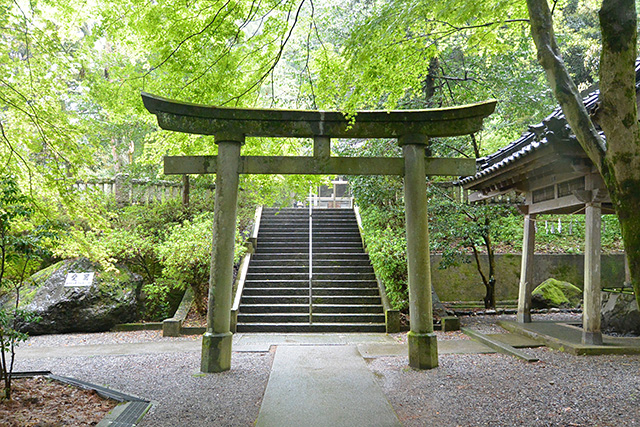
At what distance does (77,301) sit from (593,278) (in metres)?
9.82

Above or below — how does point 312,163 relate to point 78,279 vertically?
above

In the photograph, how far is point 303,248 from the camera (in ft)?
36.6

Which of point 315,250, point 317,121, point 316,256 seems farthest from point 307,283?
point 317,121

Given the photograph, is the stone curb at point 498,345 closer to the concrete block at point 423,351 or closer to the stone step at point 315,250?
the concrete block at point 423,351

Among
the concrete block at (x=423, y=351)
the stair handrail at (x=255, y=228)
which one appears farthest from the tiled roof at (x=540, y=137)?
the stair handrail at (x=255, y=228)

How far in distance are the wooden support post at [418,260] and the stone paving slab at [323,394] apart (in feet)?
2.70

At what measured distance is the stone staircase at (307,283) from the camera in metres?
8.34

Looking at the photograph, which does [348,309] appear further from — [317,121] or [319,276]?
[317,121]

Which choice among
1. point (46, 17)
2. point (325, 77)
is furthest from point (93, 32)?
point (325, 77)

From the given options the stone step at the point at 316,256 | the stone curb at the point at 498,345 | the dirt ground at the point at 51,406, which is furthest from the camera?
the stone step at the point at 316,256

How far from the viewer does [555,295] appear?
1030cm

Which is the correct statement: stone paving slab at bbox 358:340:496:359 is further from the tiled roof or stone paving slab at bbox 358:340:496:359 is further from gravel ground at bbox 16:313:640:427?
the tiled roof

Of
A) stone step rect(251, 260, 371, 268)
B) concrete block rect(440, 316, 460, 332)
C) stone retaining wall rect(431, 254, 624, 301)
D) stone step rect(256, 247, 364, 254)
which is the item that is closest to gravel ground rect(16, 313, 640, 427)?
concrete block rect(440, 316, 460, 332)

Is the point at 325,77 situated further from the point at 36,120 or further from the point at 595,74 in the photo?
the point at 595,74
